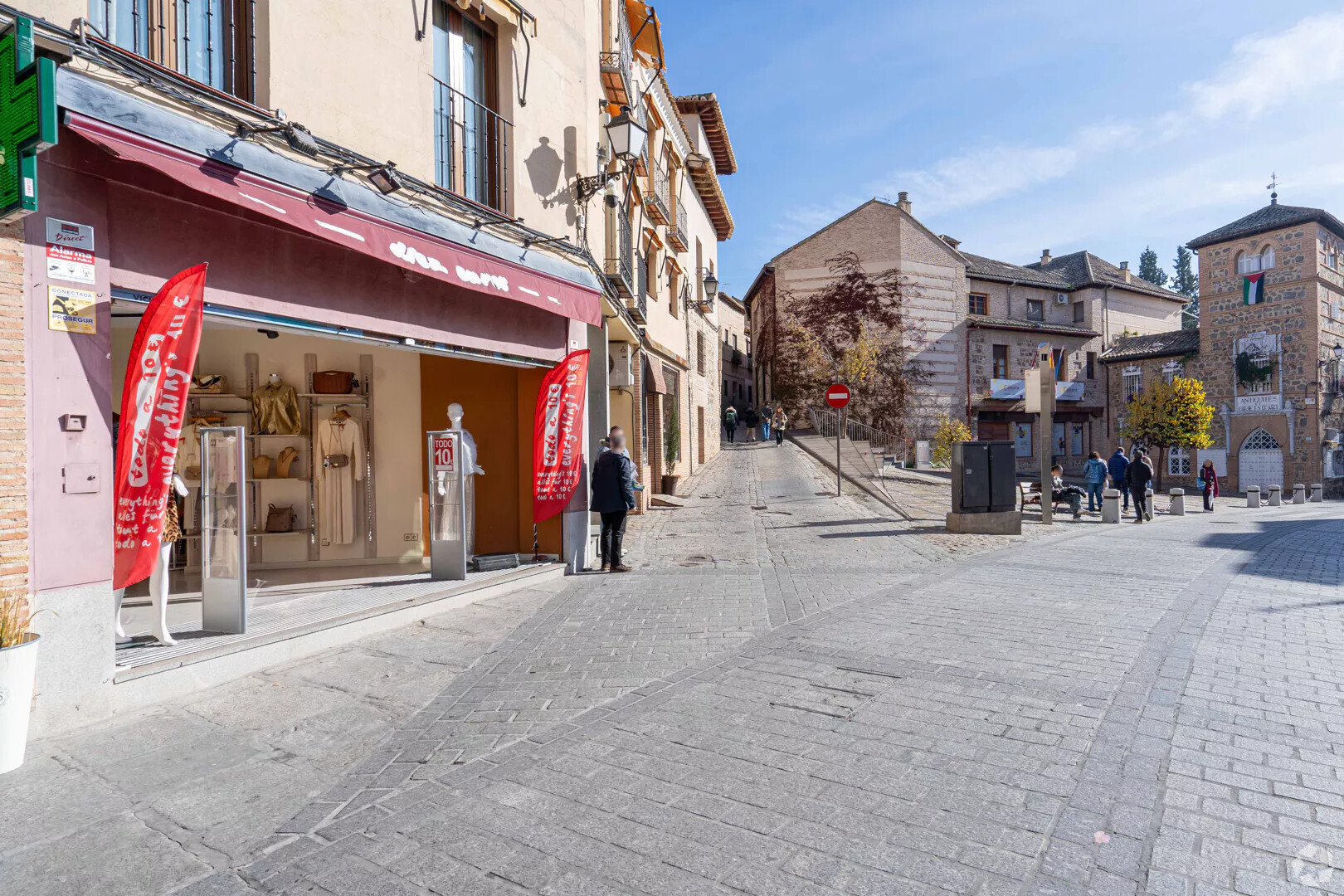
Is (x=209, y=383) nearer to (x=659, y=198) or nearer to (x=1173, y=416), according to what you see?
(x=659, y=198)

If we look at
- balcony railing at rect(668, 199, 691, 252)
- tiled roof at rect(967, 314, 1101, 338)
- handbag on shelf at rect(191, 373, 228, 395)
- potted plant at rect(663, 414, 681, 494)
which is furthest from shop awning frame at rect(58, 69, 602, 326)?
tiled roof at rect(967, 314, 1101, 338)

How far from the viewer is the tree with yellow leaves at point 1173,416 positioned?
30062 millimetres

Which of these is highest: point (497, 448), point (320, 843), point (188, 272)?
point (188, 272)

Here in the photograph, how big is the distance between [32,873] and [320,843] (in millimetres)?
1008

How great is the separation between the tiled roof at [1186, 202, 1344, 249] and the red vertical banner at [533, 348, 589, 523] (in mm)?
36770

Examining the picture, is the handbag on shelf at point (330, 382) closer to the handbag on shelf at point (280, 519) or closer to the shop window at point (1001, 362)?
the handbag on shelf at point (280, 519)

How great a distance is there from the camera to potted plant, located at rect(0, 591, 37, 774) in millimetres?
3674

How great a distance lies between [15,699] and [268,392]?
232 inches

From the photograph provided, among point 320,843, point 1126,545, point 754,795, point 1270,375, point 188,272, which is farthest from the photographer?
point 1270,375

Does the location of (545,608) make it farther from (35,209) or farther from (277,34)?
(277,34)

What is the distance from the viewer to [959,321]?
33.7 meters

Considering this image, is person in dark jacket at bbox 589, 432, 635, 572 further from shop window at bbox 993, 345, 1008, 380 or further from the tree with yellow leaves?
shop window at bbox 993, 345, 1008, 380

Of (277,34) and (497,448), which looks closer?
(277,34)

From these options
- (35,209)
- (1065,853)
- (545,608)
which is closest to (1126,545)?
(545,608)
